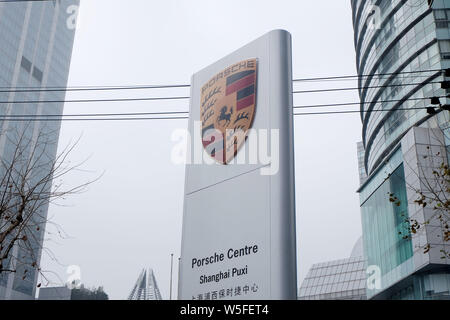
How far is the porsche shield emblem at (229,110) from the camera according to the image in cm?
991

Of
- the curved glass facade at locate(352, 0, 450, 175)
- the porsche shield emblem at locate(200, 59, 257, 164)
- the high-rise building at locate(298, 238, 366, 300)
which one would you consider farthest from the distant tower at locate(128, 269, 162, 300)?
the porsche shield emblem at locate(200, 59, 257, 164)

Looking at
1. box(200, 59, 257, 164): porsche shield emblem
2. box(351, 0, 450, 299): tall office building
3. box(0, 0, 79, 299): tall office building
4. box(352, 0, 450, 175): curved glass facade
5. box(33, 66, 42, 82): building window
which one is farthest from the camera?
box(33, 66, 42, 82): building window

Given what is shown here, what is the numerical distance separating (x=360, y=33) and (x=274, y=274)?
64.9m

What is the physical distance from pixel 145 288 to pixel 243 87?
400 feet

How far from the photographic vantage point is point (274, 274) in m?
8.34

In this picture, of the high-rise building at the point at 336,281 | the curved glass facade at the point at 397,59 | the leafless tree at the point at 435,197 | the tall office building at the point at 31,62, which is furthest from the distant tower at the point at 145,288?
the leafless tree at the point at 435,197

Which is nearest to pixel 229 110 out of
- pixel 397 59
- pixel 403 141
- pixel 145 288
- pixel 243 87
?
pixel 243 87

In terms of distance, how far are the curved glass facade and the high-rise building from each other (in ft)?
116

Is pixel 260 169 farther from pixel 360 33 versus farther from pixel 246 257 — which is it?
pixel 360 33

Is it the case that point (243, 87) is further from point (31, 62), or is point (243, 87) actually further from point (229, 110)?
point (31, 62)

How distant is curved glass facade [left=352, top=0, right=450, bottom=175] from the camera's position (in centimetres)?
5191

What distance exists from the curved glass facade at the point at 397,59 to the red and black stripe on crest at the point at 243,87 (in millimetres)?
38077

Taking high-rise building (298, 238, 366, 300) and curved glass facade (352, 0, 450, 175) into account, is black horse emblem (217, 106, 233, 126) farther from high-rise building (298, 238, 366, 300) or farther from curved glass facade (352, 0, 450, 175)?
high-rise building (298, 238, 366, 300)
